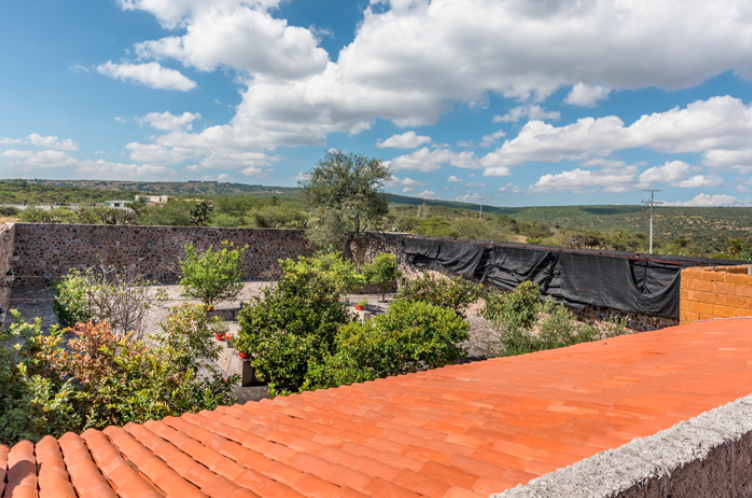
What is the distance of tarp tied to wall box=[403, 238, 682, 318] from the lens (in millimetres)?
7160

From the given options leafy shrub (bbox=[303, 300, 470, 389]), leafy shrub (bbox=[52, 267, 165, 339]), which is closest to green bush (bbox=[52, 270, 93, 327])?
leafy shrub (bbox=[52, 267, 165, 339])

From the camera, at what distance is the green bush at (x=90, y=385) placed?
337cm

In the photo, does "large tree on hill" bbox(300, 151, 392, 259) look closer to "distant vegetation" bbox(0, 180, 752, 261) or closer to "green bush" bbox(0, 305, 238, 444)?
"distant vegetation" bbox(0, 180, 752, 261)

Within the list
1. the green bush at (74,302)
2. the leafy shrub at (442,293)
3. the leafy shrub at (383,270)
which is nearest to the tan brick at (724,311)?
the leafy shrub at (442,293)

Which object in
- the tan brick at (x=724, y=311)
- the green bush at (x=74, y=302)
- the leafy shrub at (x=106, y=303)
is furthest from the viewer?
the green bush at (x=74, y=302)

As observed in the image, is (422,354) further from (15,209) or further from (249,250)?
(15,209)

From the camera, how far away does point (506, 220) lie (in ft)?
142

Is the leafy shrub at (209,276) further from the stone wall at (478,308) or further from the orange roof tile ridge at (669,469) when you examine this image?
the orange roof tile ridge at (669,469)

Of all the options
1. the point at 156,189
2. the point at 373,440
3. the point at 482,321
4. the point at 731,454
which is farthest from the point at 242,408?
the point at 156,189

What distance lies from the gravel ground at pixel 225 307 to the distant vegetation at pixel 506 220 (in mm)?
6693

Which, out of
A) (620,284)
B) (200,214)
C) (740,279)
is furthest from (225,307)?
(200,214)

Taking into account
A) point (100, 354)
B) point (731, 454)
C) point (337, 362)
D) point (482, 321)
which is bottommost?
point (482, 321)

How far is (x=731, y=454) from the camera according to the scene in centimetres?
123

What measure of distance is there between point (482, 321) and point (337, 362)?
752 cm
